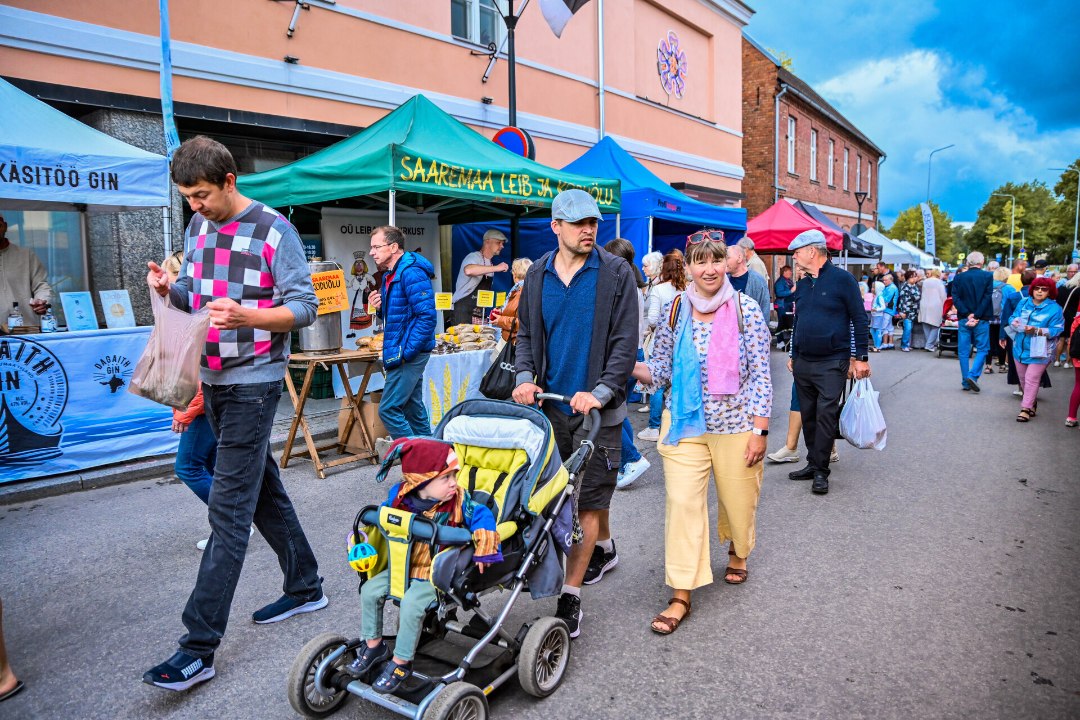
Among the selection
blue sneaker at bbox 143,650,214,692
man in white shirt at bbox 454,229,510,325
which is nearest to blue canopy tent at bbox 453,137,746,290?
man in white shirt at bbox 454,229,510,325

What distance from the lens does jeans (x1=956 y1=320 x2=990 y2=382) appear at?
11.6 metres

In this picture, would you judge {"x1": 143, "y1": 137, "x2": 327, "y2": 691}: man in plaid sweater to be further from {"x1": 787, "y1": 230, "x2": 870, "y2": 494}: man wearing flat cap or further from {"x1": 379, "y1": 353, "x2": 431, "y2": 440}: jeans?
{"x1": 787, "y1": 230, "x2": 870, "y2": 494}: man wearing flat cap

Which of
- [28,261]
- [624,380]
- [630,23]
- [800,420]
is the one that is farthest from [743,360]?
[630,23]

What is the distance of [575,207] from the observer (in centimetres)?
355

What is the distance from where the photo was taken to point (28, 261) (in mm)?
7301

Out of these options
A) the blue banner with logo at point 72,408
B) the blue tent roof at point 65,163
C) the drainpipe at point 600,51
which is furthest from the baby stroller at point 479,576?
the drainpipe at point 600,51

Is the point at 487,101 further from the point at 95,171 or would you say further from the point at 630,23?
the point at 95,171

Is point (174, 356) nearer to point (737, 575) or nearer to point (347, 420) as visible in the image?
point (737, 575)

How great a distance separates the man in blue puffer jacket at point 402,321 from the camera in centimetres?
592

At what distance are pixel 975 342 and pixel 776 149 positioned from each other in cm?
1603

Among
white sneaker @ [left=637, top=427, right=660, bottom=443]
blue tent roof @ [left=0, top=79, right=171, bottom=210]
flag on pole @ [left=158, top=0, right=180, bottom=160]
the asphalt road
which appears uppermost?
flag on pole @ [left=158, top=0, right=180, bottom=160]

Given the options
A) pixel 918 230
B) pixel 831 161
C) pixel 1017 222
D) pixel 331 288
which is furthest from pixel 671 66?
pixel 1017 222

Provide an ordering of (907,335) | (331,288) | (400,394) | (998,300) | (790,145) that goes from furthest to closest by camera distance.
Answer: (790,145) < (907,335) < (998,300) < (331,288) < (400,394)

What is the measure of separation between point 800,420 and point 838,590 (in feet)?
9.62
